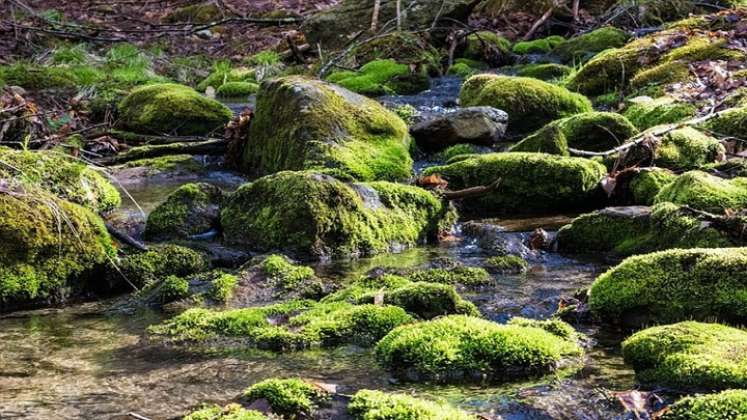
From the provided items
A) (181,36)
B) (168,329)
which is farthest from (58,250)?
(181,36)

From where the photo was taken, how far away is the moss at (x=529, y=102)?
10.5 metres

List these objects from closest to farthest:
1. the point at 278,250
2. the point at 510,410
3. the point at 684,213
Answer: the point at 510,410, the point at 684,213, the point at 278,250

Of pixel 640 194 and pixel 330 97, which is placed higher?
pixel 330 97

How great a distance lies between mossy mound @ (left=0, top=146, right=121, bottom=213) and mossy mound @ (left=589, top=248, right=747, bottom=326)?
4.06 metres

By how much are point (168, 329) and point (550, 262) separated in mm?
2831

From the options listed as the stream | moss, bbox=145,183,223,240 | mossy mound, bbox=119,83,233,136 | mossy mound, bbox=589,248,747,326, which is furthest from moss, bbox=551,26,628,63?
mossy mound, bbox=589,248,747,326

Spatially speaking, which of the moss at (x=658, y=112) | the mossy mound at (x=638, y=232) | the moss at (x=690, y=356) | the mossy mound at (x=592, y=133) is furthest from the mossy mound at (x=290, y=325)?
the moss at (x=658, y=112)

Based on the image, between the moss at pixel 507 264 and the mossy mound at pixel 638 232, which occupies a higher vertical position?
the mossy mound at pixel 638 232

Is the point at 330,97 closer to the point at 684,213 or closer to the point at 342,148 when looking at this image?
the point at 342,148

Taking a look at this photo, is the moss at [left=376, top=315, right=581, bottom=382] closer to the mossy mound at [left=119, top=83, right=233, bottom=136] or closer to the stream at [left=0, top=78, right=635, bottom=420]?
the stream at [left=0, top=78, right=635, bottom=420]

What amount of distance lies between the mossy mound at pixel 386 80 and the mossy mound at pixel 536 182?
596 centimetres

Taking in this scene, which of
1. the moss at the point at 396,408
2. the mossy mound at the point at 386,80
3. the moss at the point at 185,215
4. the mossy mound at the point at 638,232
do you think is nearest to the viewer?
the moss at the point at 396,408

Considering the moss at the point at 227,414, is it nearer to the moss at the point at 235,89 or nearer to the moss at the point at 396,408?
the moss at the point at 396,408

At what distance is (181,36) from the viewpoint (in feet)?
69.5
